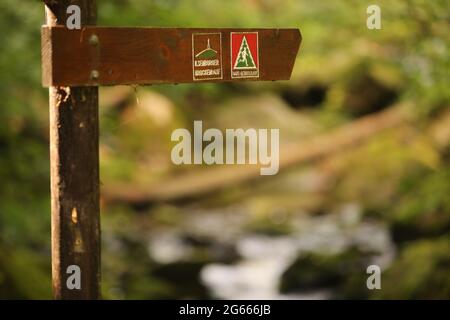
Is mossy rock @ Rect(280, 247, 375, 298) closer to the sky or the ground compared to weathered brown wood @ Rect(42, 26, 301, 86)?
closer to the ground

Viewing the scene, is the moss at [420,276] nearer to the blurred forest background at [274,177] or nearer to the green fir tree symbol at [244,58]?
the blurred forest background at [274,177]

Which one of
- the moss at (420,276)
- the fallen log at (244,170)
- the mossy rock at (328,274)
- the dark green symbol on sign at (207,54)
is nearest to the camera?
the dark green symbol on sign at (207,54)

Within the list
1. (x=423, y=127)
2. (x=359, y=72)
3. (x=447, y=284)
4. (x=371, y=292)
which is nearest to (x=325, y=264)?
(x=371, y=292)

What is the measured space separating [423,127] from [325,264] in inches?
206

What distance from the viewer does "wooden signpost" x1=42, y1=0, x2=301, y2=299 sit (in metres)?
3.08

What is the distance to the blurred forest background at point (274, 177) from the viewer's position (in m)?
6.49

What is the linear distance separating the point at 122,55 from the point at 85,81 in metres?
0.20
